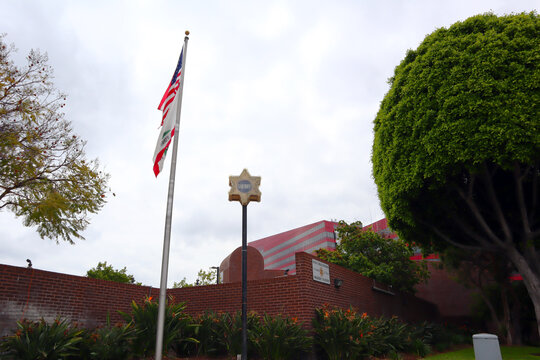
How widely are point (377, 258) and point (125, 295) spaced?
15483 mm

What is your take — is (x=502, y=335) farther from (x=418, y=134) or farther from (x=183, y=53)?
(x=183, y=53)

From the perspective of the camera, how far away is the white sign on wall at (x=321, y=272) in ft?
38.9

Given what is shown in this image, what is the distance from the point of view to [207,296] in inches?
516

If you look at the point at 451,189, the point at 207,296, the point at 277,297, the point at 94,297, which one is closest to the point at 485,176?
the point at 451,189

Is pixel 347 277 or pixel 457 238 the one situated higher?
pixel 457 238

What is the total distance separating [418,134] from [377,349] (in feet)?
23.1

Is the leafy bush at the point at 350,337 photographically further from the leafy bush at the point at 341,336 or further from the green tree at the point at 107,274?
the green tree at the point at 107,274

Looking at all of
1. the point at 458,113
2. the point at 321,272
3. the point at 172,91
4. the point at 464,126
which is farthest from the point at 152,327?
the point at 458,113

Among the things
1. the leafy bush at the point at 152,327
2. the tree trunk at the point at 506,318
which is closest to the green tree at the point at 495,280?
the tree trunk at the point at 506,318

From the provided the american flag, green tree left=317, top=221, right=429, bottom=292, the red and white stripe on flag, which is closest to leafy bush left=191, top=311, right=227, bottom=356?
the red and white stripe on flag

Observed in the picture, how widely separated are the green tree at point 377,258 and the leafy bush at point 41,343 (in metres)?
16.3

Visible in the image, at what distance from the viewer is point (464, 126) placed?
441 inches

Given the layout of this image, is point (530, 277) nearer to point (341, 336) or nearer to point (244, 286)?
point (341, 336)

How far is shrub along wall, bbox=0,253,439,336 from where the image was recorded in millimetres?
9386
